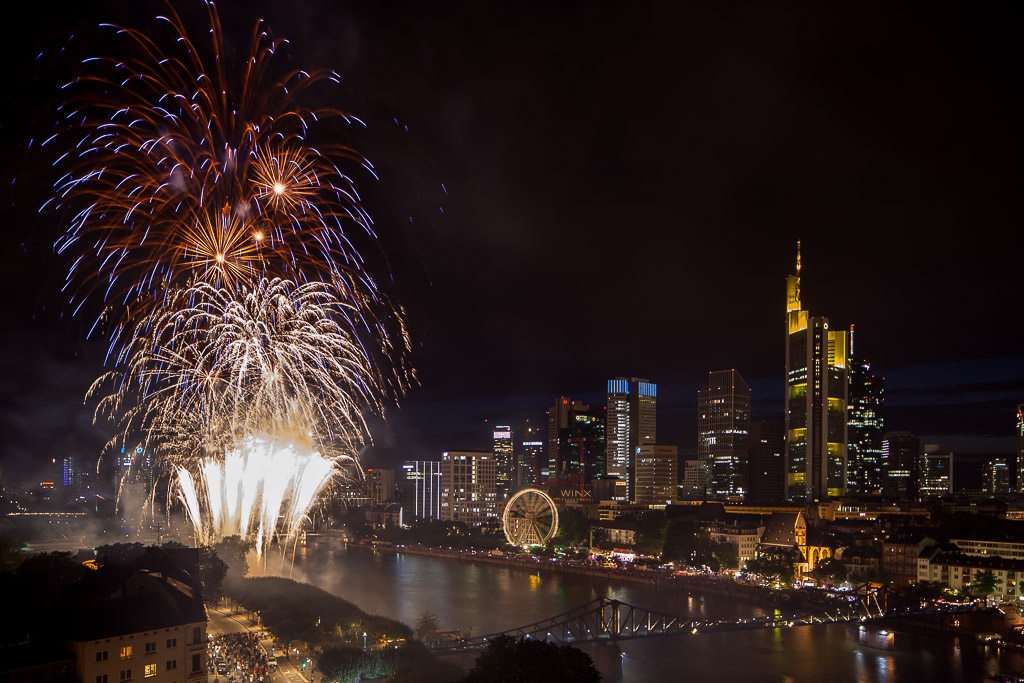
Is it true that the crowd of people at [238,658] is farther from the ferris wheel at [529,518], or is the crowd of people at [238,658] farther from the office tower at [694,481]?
the office tower at [694,481]

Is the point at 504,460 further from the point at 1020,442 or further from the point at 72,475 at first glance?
the point at 1020,442

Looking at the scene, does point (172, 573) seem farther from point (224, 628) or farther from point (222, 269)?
point (224, 628)

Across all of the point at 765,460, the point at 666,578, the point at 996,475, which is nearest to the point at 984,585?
the point at 666,578

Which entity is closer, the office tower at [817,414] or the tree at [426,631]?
the tree at [426,631]

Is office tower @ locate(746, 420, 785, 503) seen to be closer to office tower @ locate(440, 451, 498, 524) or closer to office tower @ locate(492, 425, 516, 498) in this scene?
office tower @ locate(492, 425, 516, 498)

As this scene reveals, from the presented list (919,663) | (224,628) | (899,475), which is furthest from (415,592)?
(899,475)

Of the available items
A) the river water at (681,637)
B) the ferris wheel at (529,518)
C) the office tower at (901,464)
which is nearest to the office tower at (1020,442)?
the office tower at (901,464)
